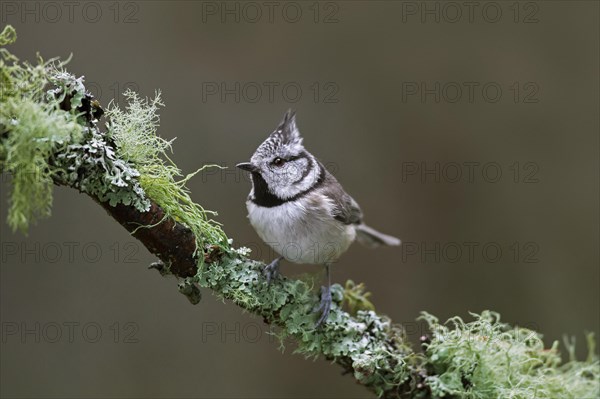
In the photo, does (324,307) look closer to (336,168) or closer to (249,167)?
(249,167)

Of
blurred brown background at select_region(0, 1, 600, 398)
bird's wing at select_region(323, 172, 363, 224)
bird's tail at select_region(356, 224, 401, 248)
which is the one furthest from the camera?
blurred brown background at select_region(0, 1, 600, 398)

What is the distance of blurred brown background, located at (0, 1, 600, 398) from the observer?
11.2 feet

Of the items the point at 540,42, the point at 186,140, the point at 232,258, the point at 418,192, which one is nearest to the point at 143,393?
the point at 186,140

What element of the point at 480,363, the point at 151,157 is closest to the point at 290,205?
the point at 151,157

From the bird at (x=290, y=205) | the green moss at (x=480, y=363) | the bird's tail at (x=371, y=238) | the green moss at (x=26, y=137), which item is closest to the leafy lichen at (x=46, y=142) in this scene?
the green moss at (x=26, y=137)

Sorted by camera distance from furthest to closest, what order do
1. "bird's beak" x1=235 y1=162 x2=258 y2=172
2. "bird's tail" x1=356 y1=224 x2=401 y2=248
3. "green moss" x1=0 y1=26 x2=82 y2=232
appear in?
"bird's tail" x1=356 y1=224 x2=401 y2=248, "bird's beak" x1=235 y1=162 x2=258 y2=172, "green moss" x1=0 y1=26 x2=82 y2=232

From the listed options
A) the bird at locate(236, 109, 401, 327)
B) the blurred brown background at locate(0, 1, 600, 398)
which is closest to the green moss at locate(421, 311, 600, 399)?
the bird at locate(236, 109, 401, 327)

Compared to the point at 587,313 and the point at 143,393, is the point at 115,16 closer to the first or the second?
the point at 143,393

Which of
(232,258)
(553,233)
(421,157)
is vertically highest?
(421,157)

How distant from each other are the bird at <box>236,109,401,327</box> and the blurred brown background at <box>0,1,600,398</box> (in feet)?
4.21

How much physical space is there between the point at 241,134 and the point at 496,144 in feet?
5.02

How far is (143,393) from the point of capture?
351 centimetres

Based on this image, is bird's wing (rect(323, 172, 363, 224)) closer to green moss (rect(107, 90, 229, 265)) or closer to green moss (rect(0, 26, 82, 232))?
green moss (rect(107, 90, 229, 265))

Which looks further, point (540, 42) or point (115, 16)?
point (540, 42)
